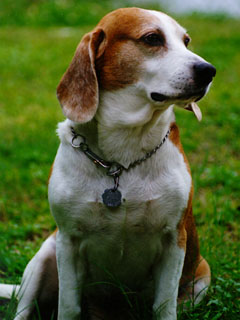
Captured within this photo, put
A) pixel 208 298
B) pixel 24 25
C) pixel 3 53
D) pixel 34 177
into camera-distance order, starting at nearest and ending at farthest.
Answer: pixel 208 298, pixel 34 177, pixel 3 53, pixel 24 25

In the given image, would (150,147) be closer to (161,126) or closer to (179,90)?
(161,126)

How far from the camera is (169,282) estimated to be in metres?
2.73

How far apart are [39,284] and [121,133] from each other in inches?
43.4

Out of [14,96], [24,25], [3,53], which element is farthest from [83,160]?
[24,25]

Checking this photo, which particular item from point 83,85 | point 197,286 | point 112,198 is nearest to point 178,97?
point 83,85

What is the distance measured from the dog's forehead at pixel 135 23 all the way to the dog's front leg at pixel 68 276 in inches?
43.9

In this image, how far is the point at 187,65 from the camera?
2.42 meters

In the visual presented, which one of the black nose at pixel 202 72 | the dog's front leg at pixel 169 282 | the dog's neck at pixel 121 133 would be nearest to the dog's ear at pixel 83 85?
the dog's neck at pixel 121 133

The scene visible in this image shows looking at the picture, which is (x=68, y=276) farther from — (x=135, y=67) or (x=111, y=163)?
(x=135, y=67)

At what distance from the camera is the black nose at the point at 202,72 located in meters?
2.40

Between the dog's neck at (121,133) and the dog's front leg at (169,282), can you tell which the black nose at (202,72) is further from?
the dog's front leg at (169,282)

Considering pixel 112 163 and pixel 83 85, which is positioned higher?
pixel 83 85

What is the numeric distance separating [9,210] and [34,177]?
624mm

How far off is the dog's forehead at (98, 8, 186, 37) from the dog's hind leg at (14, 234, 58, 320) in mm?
1342
